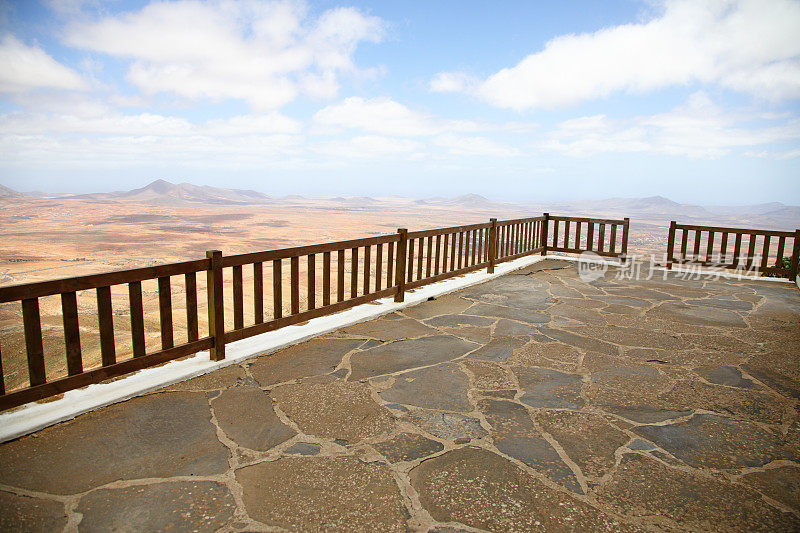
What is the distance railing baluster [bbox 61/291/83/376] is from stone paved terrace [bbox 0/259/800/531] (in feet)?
1.17

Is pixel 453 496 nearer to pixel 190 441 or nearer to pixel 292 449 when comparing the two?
pixel 292 449

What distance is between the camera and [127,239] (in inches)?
1671

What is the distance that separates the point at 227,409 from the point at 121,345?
9196mm

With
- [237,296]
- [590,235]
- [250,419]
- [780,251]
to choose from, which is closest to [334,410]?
[250,419]

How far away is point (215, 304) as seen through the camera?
370cm

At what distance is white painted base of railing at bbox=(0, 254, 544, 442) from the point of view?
271 cm

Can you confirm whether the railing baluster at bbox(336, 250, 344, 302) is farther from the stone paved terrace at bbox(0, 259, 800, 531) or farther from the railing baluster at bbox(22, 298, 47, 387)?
the railing baluster at bbox(22, 298, 47, 387)

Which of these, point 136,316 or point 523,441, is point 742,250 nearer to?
point 523,441

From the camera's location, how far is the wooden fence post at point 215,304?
3.59 meters

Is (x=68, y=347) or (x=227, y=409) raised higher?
(x=68, y=347)

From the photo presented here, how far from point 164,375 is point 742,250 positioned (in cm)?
1080

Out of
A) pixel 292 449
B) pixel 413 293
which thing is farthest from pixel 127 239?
pixel 292 449

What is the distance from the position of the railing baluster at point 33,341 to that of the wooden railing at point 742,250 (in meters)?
10.4

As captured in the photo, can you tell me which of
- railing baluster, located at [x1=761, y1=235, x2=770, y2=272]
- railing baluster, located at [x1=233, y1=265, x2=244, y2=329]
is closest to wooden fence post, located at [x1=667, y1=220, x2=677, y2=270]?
railing baluster, located at [x1=761, y1=235, x2=770, y2=272]
